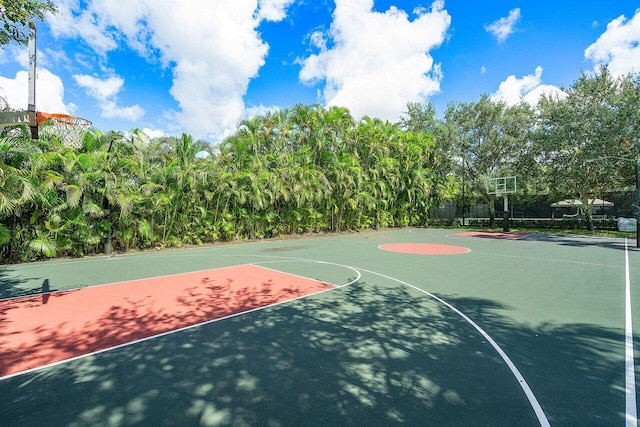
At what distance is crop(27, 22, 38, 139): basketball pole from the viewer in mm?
4368

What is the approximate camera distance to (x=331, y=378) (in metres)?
3.30

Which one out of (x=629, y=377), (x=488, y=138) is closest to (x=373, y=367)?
(x=629, y=377)

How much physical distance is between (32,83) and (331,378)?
6098mm

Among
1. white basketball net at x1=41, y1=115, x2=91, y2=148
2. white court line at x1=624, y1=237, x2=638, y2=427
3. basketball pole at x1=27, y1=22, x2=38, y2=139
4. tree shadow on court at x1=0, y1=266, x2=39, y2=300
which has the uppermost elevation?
white basketball net at x1=41, y1=115, x2=91, y2=148

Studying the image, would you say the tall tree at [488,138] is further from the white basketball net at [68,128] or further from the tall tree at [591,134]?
the white basketball net at [68,128]

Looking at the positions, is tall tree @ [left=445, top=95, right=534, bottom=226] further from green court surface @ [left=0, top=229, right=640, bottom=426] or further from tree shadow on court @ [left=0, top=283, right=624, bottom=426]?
tree shadow on court @ [left=0, top=283, right=624, bottom=426]

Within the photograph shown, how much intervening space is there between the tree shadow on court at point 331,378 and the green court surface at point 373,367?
0.05 ft

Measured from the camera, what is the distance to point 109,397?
2.98 meters

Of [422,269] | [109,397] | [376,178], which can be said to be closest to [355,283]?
[422,269]

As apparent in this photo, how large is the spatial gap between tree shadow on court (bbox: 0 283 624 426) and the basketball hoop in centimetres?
1010

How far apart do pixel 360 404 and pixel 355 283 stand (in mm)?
4647

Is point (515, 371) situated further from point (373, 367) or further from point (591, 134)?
point (591, 134)

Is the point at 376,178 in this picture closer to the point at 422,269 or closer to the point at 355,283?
the point at 422,269

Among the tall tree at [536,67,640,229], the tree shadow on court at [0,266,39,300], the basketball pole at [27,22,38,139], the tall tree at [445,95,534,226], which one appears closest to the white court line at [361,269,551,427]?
the basketball pole at [27,22,38,139]
